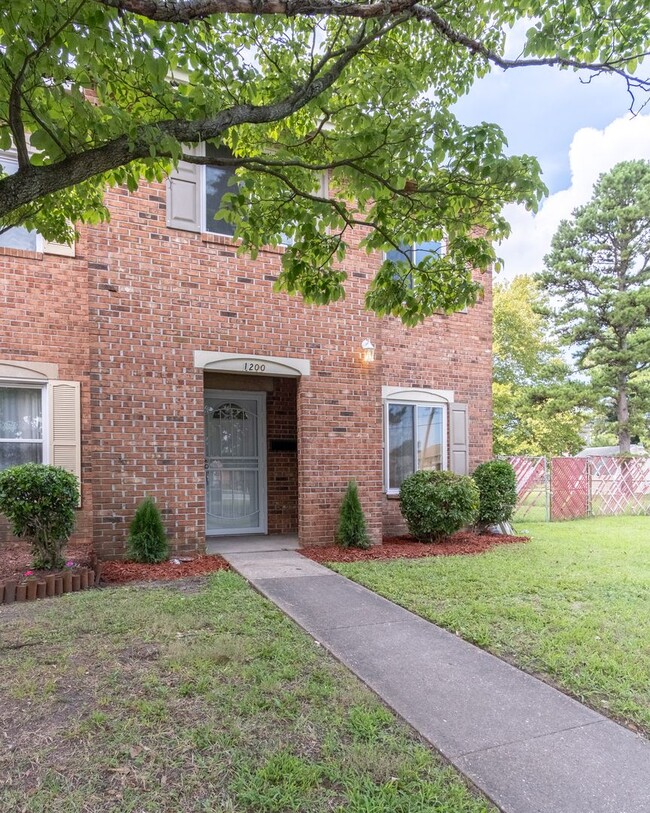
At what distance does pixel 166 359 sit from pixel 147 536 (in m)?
2.26

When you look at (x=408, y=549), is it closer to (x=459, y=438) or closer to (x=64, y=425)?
(x=459, y=438)

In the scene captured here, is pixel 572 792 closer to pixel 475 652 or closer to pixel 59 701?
pixel 475 652

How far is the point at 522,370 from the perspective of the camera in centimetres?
2453

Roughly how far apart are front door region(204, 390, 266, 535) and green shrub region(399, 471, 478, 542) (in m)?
2.53

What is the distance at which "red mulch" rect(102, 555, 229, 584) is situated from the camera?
5941mm

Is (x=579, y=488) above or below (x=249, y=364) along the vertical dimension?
below

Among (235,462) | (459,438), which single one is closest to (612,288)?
(459,438)

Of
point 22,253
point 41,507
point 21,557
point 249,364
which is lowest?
point 21,557

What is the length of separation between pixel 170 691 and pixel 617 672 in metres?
2.92

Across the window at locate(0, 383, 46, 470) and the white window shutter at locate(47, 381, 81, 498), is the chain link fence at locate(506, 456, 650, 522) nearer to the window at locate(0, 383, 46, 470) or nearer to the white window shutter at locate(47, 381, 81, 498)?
the white window shutter at locate(47, 381, 81, 498)

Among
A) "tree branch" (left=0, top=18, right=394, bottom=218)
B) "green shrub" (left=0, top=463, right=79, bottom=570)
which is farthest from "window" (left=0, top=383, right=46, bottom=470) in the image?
"tree branch" (left=0, top=18, right=394, bottom=218)

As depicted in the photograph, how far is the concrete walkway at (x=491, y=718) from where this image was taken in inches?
93.5

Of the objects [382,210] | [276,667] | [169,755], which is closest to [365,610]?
[276,667]

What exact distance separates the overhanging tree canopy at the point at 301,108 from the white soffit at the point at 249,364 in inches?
85.8
